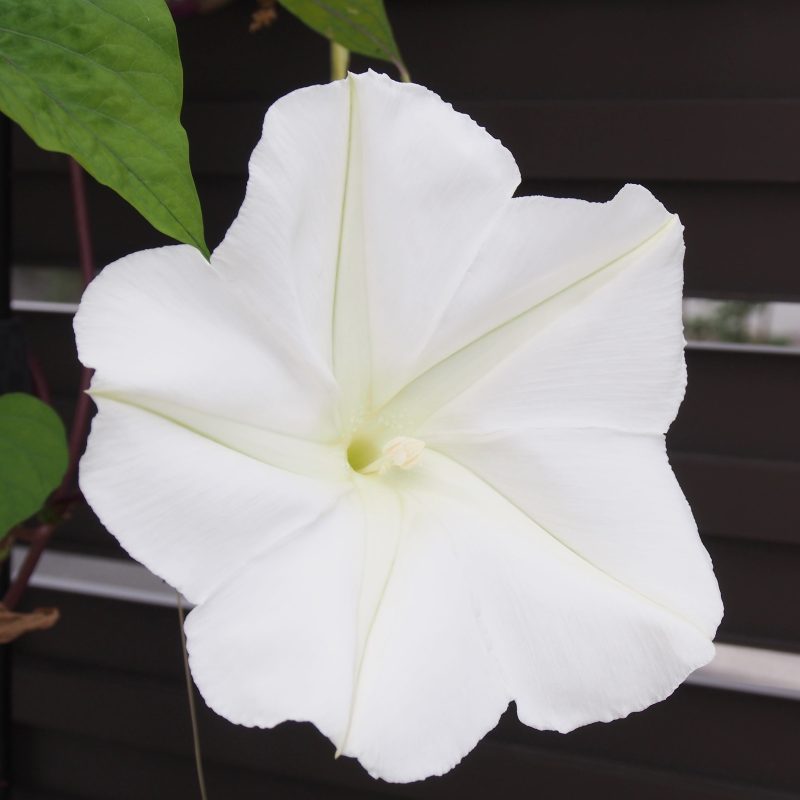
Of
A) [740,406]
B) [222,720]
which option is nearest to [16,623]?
[222,720]

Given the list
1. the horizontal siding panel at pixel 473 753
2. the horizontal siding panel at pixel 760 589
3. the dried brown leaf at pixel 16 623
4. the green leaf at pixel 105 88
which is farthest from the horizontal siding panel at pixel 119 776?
the green leaf at pixel 105 88

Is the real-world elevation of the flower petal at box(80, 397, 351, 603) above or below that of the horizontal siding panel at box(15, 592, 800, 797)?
above

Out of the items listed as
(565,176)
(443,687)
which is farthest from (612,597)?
(565,176)

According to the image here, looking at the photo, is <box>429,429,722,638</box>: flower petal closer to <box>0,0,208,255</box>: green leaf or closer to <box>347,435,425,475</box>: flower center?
<box>347,435,425,475</box>: flower center

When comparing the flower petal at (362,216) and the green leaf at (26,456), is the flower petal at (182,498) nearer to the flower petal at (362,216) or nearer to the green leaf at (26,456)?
the flower petal at (362,216)

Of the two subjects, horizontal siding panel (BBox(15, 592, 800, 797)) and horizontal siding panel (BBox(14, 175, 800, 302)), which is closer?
horizontal siding panel (BBox(14, 175, 800, 302))

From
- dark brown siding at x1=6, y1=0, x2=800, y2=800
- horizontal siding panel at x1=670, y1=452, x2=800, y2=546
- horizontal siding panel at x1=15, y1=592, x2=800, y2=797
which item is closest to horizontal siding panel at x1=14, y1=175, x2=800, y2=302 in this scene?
dark brown siding at x1=6, y1=0, x2=800, y2=800

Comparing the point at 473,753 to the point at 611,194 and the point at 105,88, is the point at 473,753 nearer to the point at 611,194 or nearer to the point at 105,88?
the point at 611,194

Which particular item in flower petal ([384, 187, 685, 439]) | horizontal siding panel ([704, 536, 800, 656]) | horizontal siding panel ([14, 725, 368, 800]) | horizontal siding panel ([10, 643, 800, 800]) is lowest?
horizontal siding panel ([14, 725, 368, 800])
